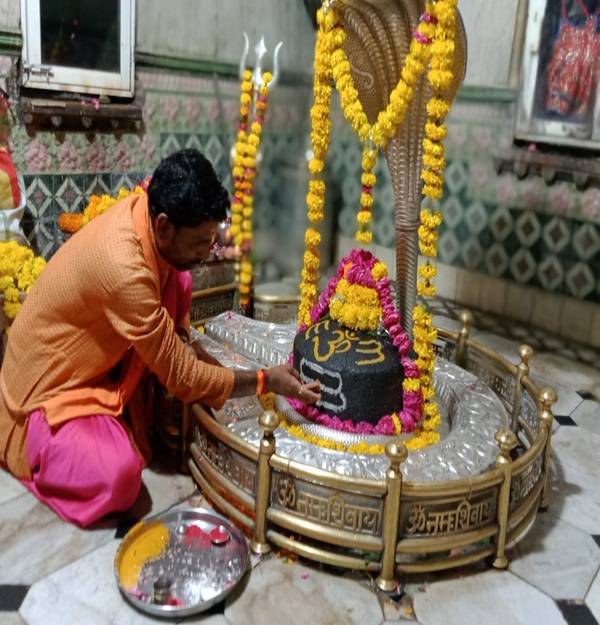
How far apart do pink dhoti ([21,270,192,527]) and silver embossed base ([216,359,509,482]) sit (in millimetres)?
393

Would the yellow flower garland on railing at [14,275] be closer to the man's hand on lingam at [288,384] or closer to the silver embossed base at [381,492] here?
the silver embossed base at [381,492]

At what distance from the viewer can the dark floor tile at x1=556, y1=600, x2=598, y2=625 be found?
1887 millimetres

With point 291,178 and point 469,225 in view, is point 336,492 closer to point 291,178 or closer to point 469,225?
point 291,178

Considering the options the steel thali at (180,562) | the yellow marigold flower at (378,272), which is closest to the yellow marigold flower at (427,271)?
the yellow marigold flower at (378,272)

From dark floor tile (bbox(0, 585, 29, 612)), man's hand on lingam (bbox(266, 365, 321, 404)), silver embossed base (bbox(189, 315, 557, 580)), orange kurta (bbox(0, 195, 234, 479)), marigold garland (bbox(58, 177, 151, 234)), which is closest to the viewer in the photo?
dark floor tile (bbox(0, 585, 29, 612))

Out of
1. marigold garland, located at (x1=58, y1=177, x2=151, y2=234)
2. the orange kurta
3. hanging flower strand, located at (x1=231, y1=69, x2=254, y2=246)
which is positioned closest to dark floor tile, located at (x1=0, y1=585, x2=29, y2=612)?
the orange kurta

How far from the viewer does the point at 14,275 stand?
10.3 ft

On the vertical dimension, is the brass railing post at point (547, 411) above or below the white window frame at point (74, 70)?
below

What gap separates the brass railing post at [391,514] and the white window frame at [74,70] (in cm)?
312

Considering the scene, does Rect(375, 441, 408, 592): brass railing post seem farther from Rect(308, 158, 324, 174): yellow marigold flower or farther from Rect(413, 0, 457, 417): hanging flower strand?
Rect(308, 158, 324, 174): yellow marigold flower

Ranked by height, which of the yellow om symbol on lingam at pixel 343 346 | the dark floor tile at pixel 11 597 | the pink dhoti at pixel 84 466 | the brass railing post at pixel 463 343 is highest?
→ the yellow om symbol on lingam at pixel 343 346

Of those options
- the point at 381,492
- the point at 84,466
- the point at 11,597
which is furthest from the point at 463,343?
the point at 11,597

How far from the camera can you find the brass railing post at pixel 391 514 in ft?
6.16

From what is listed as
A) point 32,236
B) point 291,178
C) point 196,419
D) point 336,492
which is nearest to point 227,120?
point 291,178
